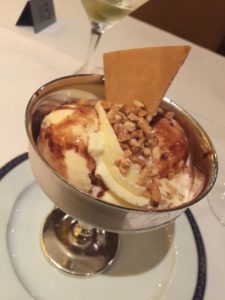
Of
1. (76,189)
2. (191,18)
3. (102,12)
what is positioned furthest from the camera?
(191,18)

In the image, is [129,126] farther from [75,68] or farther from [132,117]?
[75,68]

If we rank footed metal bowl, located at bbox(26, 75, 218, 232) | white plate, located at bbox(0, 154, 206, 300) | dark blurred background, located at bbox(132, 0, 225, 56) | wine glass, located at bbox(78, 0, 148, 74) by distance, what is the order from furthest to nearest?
1. dark blurred background, located at bbox(132, 0, 225, 56)
2. wine glass, located at bbox(78, 0, 148, 74)
3. white plate, located at bbox(0, 154, 206, 300)
4. footed metal bowl, located at bbox(26, 75, 218, 232)

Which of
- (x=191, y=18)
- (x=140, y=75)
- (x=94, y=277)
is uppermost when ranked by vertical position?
(x=140, y=75)

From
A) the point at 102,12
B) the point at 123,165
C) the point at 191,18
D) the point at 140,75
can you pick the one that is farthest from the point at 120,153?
the point at 191,18

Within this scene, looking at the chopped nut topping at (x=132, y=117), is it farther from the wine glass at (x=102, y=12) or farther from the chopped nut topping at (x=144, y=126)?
the wine glass at (x=102, y=12)

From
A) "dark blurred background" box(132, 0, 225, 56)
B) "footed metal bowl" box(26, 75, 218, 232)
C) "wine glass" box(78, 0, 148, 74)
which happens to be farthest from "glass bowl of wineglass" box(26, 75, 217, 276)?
"dark blurred background" box(132, 0, 225, 56)

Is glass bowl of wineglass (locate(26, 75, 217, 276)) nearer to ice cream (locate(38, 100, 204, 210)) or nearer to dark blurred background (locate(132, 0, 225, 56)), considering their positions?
ice cream (locate(38, 100, 204, 210))
